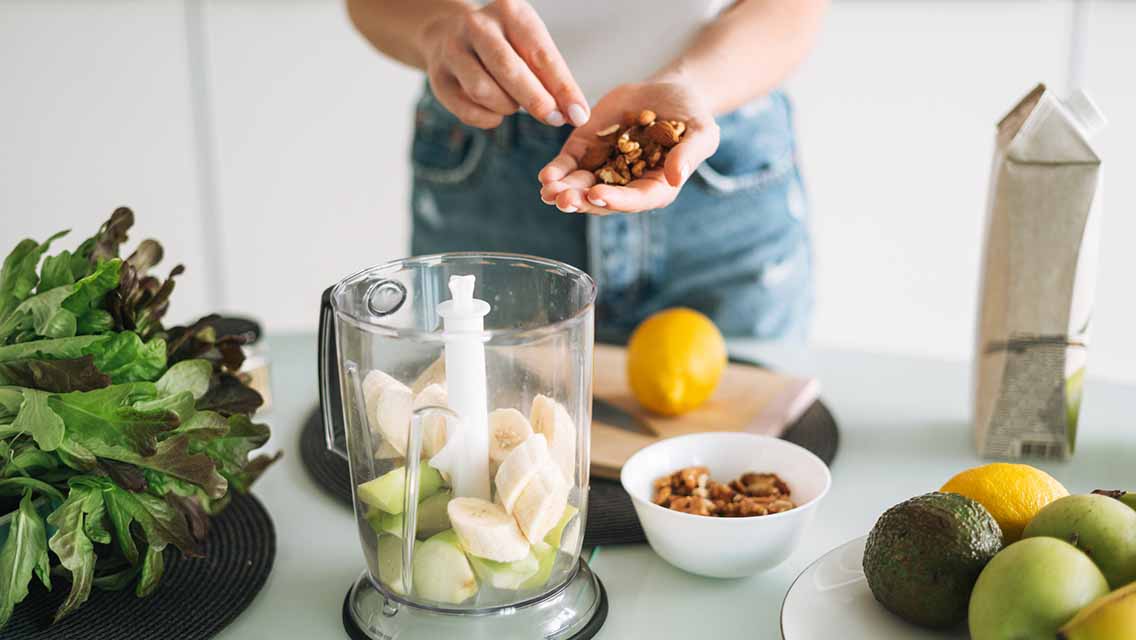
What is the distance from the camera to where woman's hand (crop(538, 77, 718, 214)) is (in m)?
0.91

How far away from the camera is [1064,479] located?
1027mm

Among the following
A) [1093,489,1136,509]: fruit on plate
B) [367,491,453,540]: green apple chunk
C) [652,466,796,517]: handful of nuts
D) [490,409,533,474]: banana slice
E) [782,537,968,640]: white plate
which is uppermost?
[490,409,533,474]: banana slice

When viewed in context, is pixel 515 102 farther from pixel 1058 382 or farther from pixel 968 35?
pixel 968 35

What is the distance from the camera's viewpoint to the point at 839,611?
0.74m

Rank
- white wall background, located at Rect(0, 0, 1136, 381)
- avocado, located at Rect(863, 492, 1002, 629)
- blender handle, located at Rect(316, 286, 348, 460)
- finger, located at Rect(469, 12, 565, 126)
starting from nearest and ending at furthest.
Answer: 1. avocado, located at Rect(863, 492, 1002, 629)
2. blender handle, located at Rect(316, 286, 348, 460)
3. finger, located at Rect(469, 12, 565, 126)
4. white wall background, located at Rect(0, 0, 1136, 381)

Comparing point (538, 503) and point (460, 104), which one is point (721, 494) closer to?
point (538, 503)

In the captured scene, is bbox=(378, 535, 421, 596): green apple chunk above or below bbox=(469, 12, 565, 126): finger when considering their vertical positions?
below

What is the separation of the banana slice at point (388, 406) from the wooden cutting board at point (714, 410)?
0.31m

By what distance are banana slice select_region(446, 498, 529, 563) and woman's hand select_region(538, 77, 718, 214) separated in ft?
0.88

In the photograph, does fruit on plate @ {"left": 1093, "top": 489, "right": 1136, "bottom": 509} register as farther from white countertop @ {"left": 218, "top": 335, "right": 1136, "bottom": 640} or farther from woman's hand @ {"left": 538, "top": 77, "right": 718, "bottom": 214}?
Answer: woman's hand @ {"left": 538, "top": 77, "right": 718, "bottom": 214}

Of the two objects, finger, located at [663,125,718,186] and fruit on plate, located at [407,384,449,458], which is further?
finger, located at [663,125,718,186]

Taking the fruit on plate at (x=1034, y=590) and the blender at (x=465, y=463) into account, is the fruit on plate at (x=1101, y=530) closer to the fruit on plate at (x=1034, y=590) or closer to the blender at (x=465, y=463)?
the fruit on plate at (x=1034, y=590)

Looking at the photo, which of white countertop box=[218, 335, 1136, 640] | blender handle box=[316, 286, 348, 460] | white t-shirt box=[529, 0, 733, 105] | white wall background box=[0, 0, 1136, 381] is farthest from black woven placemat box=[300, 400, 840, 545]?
white wall background box=[0, 0, 1136, 381]

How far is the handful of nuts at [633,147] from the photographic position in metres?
0.99
